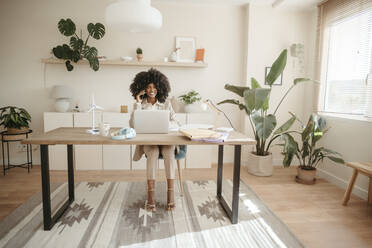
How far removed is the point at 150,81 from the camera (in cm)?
262

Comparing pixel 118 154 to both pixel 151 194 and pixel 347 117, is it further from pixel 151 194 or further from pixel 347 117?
pixel 347 117

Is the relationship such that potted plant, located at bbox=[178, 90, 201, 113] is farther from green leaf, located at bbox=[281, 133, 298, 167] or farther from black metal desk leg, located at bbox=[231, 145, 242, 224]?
black metal desk leg, located at bbox=[231, 145, 242, 224]

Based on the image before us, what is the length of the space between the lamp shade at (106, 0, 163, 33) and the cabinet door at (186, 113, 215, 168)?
2.03 m

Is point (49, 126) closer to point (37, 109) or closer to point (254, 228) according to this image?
point (37, 109)

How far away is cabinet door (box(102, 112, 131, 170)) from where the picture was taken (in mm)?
3406

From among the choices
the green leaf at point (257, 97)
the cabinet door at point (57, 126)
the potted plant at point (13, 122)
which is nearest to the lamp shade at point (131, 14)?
the green leaf at point (257, 97)

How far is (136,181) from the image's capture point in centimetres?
296

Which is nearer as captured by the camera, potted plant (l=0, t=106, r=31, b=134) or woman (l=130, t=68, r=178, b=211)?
woman (l=130, t=68, r=178, b=211)

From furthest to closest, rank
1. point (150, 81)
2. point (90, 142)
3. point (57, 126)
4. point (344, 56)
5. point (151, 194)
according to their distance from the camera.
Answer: point (57, 126), point (344, 56), point (150, 81), point (151, 194), point (90, 142)

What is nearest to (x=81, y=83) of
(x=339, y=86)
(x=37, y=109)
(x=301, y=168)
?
(x=37, y=109)

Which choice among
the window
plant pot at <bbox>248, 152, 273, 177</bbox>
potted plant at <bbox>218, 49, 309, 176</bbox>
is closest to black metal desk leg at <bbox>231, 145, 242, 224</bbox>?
potted plant at <bbox>218, 49, 309, 176</bbox>

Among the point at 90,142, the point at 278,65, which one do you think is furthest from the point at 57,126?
the point at 278,65

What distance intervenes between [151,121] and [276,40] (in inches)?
109

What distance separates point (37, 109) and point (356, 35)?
14.9 ft
